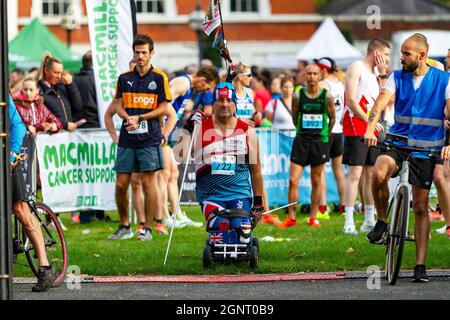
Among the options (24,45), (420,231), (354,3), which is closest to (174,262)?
(420,231)

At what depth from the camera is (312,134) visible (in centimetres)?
1617

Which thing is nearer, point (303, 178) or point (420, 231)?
point (420, 231)

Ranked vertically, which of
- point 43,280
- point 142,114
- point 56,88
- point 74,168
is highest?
point 56,88

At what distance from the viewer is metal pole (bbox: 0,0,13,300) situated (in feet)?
24.6

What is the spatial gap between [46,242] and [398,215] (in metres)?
2.94

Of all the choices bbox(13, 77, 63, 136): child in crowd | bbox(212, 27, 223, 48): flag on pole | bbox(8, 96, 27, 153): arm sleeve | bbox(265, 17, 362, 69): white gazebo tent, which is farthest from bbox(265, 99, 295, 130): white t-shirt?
bbox(265, 17, 362, 69): white gazebo tent

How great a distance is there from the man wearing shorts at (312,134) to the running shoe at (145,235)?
2.06 meters

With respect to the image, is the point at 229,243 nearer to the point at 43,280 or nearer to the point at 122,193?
the point at 43,280

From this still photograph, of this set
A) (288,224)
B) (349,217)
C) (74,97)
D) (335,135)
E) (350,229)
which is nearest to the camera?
(350,229)

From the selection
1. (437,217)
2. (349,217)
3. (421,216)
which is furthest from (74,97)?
(421,216)

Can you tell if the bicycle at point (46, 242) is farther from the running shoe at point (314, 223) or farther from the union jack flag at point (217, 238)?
the running shoe at point (314, 223)
